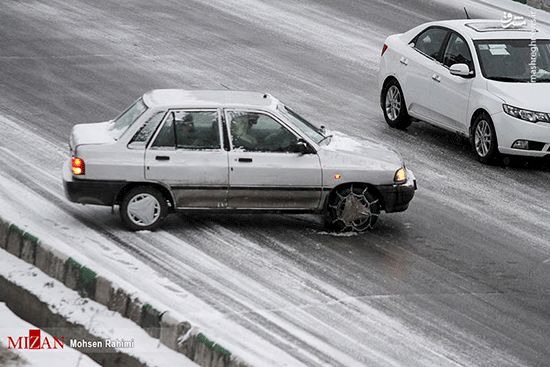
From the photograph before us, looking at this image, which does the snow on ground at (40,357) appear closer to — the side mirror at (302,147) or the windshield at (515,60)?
the side mirror at (302,147)

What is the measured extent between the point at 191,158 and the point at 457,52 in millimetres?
5590

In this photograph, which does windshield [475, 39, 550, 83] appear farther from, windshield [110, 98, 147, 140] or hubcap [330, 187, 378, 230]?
windshield [110, 98, 147, 140]

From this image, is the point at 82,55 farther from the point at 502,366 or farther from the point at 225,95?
the point at 502,366

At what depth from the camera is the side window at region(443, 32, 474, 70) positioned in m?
18.3

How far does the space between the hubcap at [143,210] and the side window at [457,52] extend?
224 inches

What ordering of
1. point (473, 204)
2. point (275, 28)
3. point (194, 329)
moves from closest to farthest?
point (194, 329), point (473, 204), point (275, 28)

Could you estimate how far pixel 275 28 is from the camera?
2503 cm

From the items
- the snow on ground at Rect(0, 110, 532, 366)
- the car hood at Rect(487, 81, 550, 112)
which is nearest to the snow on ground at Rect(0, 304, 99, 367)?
the snow on ground at Rect(0, 110, 532, 366)

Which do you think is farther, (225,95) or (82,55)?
(82,55)

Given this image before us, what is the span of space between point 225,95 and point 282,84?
6.33m

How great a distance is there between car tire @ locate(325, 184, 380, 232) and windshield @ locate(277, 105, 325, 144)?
2.14 feet

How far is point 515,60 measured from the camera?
59.4 ft

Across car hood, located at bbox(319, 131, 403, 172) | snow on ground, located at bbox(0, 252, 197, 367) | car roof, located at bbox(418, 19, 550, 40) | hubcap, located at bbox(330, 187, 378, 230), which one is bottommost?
snow on ground, located at bbox(0, 252, 197, 367)

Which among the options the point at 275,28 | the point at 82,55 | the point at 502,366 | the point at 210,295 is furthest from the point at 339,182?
the point at 275,28
